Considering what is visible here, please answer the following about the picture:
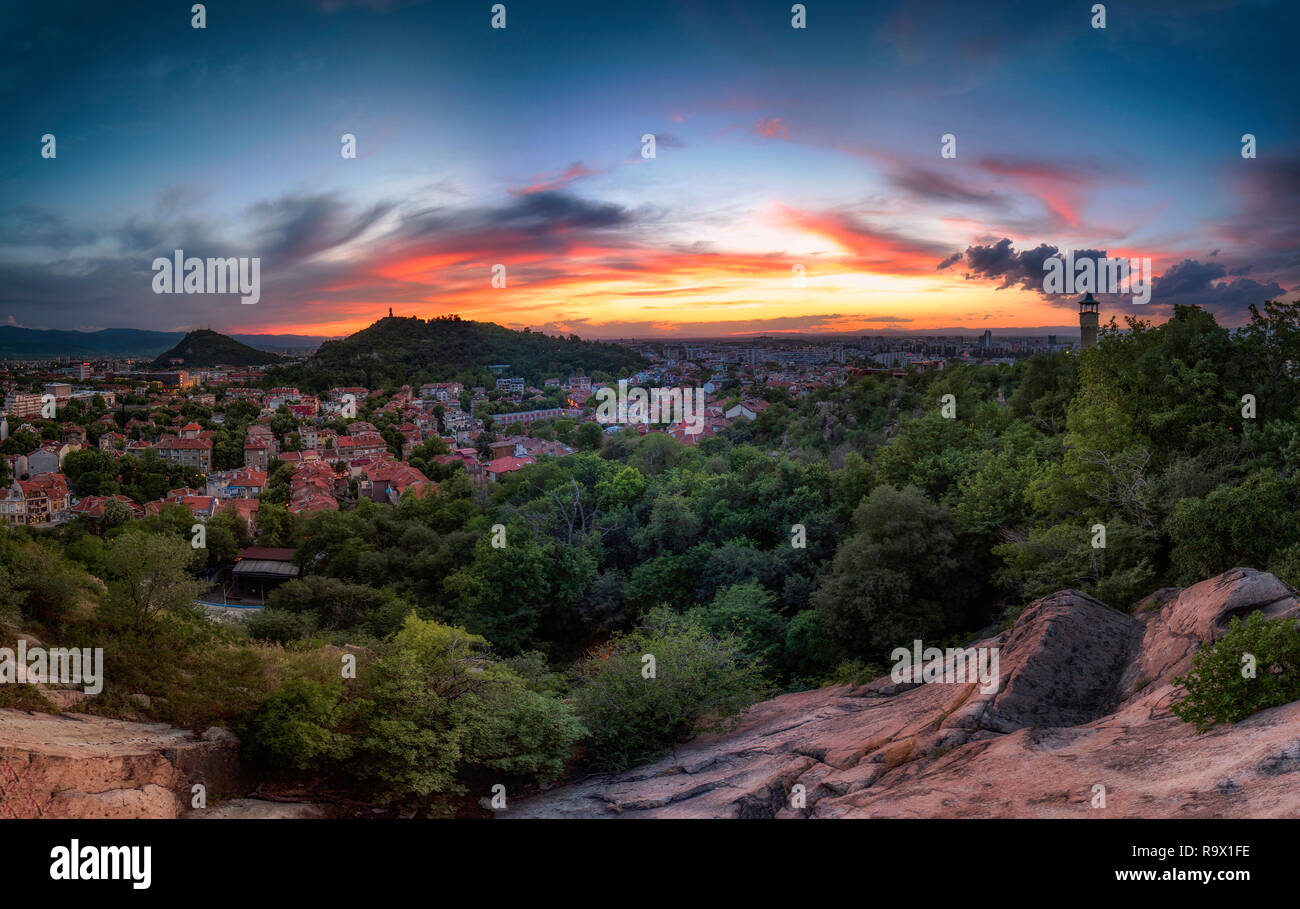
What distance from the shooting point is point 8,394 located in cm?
2628

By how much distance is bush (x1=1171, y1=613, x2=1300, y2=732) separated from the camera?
652 centimetres

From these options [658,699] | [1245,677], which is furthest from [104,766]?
[1245,677]

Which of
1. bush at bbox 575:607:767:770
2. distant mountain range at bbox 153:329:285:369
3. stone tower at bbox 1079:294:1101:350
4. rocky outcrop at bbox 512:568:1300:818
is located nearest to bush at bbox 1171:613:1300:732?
rocky outcrop at bbox 512:568:1300:818

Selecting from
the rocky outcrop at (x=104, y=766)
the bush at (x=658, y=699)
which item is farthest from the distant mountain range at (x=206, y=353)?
the bush at (x=658, y=699)

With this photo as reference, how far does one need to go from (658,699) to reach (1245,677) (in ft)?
29.1

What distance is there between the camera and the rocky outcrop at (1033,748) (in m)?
5.96

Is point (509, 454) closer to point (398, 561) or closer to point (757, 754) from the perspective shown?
point (398, 561)

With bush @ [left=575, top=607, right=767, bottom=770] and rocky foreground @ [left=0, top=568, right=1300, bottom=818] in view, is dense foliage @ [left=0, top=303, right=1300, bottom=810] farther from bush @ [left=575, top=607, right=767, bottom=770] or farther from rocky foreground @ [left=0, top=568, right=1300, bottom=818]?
rocky foreground @ [left=0, top=568, right=1300, bottom=818]

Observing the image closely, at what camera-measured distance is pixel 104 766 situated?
8.52 metres

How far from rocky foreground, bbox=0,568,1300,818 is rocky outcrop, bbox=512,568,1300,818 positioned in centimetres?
2

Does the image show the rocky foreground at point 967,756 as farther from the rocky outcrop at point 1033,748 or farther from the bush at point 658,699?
the bush at point 658,699

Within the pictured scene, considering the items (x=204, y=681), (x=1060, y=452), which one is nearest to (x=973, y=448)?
(x=1060, y=452)

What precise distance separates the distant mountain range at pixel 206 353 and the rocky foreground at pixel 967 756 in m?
33.2

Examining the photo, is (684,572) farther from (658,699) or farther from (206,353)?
(206,353)
